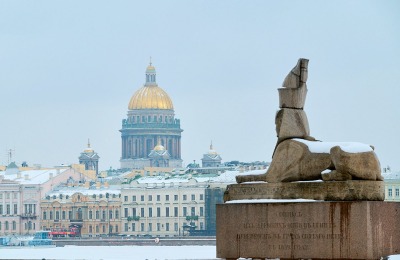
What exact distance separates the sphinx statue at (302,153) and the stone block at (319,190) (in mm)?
94

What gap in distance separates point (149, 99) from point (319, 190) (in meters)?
155

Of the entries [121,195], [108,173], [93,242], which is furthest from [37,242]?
[108,173]

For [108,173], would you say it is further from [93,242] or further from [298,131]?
[298,131]

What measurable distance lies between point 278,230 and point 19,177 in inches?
4477

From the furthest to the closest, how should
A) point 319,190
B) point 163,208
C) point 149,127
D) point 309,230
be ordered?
1. point 149,127
2. point 163,208
3. point 319,190
4. point 309,230

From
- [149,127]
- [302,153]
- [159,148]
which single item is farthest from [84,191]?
[302,153]

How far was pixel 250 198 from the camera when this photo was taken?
19594 mm

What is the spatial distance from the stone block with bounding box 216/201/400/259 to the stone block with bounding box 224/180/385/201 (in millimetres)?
166

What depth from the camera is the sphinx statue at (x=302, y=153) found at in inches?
748

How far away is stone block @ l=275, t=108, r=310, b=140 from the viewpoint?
19812 millimetres

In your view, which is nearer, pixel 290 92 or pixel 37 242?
pixel 290 92

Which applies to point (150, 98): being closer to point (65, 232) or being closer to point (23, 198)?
point (23, 198)

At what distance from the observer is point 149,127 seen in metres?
175

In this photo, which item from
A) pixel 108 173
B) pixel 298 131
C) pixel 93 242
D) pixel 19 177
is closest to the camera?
pixel 298 131
